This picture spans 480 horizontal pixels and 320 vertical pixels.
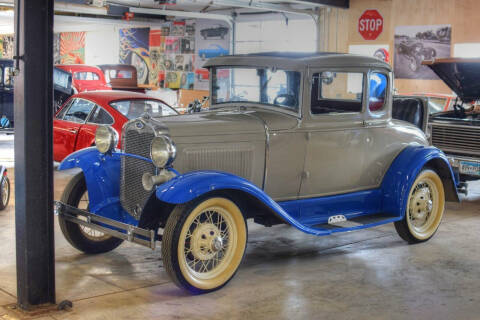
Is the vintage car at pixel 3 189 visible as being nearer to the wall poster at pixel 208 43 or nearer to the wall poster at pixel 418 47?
the wall poster at pixel 418 47

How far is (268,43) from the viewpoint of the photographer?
674 inches

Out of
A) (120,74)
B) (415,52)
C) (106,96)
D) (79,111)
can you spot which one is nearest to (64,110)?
(79,111)

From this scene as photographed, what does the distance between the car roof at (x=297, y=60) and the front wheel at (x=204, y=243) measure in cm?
142

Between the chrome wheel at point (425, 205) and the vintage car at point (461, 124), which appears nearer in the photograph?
the chrome wheel at point (425, 205)

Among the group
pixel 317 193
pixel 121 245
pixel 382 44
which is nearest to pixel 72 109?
pixel 121 245

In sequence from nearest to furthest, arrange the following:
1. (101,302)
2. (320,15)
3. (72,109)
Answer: (101,302) < (72,109) < (320,15)

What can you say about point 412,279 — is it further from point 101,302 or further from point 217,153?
point 101,302

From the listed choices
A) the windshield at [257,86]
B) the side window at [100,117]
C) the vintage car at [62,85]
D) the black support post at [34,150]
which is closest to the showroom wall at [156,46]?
the vintage car at [62,85]

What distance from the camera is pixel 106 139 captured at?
5.13m

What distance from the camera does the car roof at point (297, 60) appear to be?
5215 millimetres

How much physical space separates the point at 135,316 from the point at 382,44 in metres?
11.9

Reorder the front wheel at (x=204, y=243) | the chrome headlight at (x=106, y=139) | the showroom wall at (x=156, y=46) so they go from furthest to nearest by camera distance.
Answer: the showroom wall at (x=156, y=46), the chrome headlight at (x=106, y=139), the front wheel at (x=204, y=243)

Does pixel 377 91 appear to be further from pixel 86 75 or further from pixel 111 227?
pixel 86 75

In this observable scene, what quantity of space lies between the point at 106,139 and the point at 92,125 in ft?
12.8
